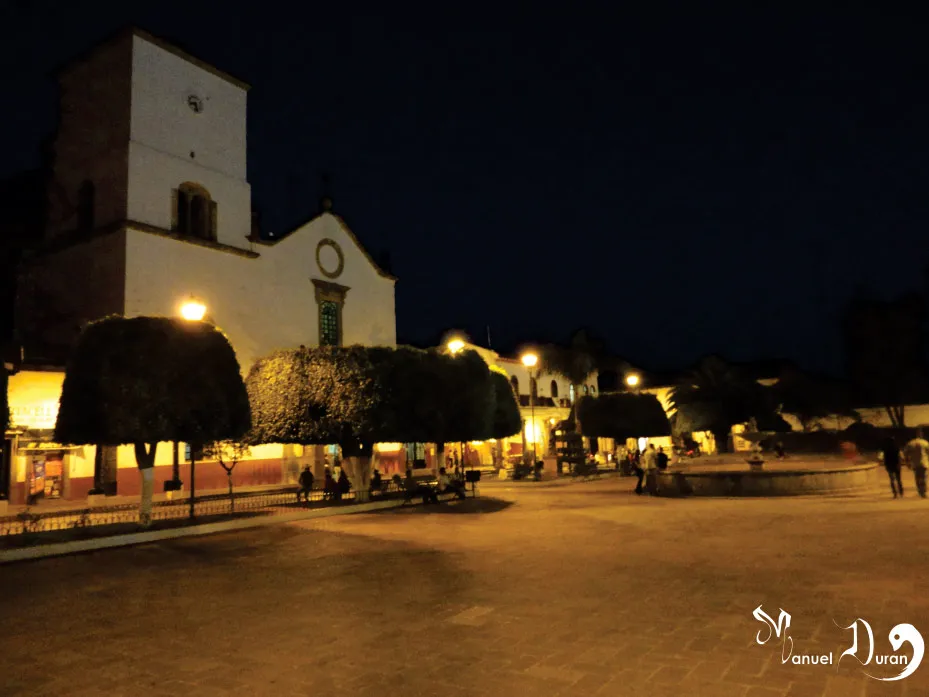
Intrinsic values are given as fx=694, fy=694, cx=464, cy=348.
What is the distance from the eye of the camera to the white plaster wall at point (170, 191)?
27.6 m

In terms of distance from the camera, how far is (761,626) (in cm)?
627

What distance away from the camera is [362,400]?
67.1ft

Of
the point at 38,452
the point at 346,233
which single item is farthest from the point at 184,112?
the point at 38,452

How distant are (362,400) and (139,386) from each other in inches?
249

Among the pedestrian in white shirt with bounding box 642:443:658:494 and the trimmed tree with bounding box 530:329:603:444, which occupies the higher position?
the trimmed tree with bounding box 530:329:603:444

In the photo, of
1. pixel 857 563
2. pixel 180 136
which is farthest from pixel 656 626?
pixel 180 136

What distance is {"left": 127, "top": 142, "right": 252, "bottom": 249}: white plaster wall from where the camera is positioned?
2762 centimetres

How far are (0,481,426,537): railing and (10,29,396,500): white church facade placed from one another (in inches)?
150

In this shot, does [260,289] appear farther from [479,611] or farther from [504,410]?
[479,611]

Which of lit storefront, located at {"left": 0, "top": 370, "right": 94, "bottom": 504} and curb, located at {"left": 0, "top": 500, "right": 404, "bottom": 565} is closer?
curb, located at {"left": 0, "top": 500, "right": 404, "bottom": 565}

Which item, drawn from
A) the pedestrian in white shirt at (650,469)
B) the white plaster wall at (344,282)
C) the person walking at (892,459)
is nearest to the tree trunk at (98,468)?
the white plaster wall at (344,282)

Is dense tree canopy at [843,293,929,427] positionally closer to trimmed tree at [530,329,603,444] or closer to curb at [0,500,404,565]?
trimmed tree at [530,329,603,444]

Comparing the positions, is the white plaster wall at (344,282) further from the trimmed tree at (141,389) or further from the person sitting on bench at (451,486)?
the trimmed tree at (141,389)

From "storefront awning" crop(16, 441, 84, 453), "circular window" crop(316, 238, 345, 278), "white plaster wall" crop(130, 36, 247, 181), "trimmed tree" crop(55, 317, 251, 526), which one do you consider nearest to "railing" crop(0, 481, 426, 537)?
"trimmed tree" crop(55, 317, 251, 526)
